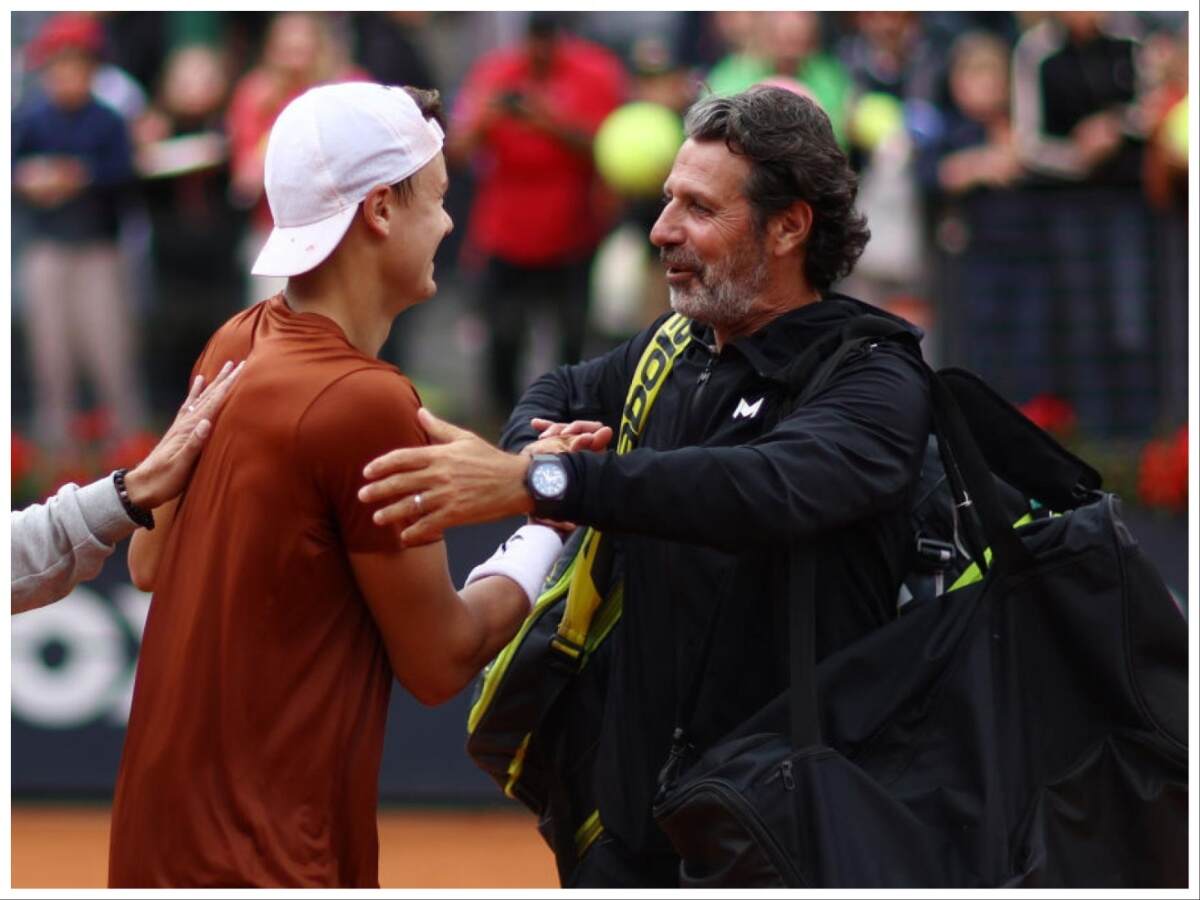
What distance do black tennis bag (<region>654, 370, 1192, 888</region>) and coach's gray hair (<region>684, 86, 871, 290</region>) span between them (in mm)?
482

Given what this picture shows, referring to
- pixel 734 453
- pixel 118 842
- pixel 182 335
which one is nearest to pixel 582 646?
pixel 734 453

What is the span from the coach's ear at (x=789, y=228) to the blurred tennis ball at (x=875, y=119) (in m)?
4.41

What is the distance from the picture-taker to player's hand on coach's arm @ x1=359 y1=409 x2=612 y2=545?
117 inches

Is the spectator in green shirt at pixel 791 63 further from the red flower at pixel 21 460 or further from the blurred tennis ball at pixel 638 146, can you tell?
the red flower at pixel 21 460

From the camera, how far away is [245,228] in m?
8.83

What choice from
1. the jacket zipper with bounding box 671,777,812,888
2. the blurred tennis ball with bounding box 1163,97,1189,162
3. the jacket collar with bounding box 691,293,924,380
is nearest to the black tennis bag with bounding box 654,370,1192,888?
the jacket zipper with bounding box 671,777,812,888

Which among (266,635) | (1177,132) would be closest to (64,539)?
(266,635)

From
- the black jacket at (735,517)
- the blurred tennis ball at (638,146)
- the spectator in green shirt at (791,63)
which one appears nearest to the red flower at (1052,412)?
the spectator in green shirt at (791,63)

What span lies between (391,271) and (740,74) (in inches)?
202

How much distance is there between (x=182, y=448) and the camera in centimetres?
315

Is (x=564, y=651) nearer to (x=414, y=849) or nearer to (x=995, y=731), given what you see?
(x=995, y=731)

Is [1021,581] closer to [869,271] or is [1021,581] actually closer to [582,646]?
[582,646]

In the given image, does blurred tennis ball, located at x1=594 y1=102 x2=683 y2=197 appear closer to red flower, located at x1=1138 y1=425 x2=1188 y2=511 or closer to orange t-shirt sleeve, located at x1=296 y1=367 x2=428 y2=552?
red flower, located at x1=1138 y1=425 x2=1188 y2=511

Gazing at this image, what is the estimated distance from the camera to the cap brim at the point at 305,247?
3.11 metres
